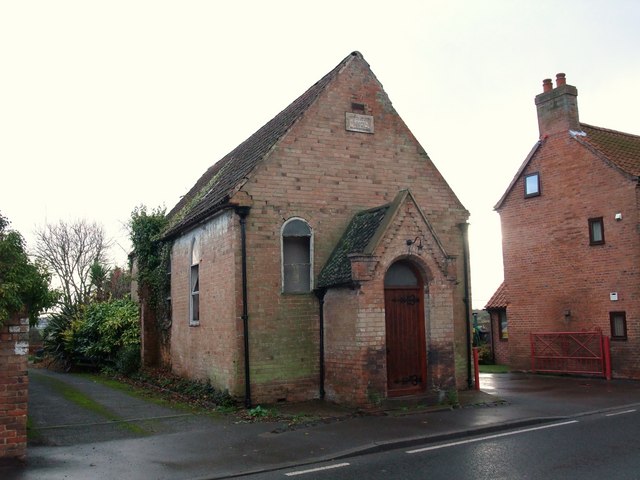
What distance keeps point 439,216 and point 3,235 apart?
1065 centimetres

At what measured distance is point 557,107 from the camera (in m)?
21.7

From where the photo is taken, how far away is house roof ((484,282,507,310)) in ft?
84.8

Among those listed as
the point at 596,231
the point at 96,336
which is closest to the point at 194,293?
the point at 96,336

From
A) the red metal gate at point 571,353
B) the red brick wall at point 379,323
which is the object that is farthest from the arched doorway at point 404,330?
the red metal gate at point 571,353

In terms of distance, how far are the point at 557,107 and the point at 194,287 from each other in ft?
46.6

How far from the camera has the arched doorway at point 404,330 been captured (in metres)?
13.3

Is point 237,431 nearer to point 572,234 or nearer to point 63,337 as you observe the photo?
point 572,234

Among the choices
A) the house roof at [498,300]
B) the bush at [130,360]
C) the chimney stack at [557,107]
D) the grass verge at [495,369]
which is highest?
the chimney stack at [557,107]

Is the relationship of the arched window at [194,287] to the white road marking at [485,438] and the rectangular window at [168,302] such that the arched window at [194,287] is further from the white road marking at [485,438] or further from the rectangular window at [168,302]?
the white road marking at [485,438]

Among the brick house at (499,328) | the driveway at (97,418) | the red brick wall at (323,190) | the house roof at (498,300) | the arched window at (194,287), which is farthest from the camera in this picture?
the brick house at (499,328)

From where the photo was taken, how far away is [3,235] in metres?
9.29

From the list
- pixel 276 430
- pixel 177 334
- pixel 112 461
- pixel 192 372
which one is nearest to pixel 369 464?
pixel 276 430

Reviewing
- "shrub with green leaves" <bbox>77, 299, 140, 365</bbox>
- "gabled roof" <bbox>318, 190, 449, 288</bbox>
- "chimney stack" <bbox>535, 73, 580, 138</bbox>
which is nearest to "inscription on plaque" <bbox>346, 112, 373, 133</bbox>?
"gabled roof" <bbox>318, 190, 449, 288</bbox>

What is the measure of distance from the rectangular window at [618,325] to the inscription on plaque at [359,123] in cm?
1032
